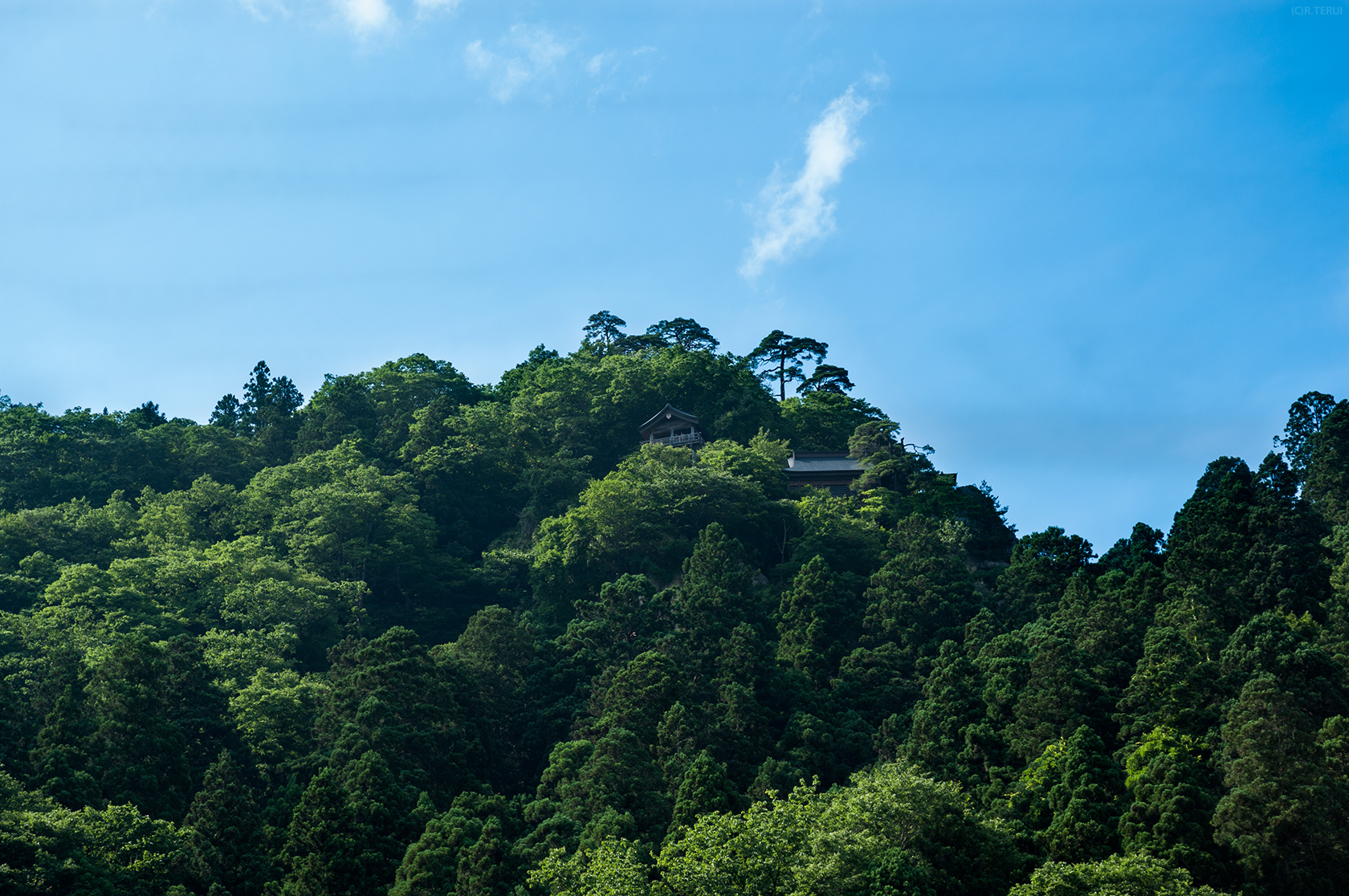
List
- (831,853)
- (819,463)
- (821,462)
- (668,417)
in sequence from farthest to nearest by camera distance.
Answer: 1. (668,417)
2. (821,462)
3. (819,463)
4. (831,853)

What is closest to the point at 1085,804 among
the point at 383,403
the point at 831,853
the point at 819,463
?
the point at 831,853

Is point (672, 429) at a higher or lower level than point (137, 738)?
higher

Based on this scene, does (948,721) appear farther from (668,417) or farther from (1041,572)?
(668,417)

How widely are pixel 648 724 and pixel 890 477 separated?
22318 mm

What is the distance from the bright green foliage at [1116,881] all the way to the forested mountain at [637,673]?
0.23 feet

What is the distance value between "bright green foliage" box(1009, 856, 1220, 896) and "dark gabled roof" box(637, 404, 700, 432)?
3380 cm

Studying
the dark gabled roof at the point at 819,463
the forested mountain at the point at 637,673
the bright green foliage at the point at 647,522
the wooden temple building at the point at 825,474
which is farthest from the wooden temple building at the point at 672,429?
the bright green foliage at the point at 647,522

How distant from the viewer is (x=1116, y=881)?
874 inches

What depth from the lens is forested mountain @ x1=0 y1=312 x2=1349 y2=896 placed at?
2459cm

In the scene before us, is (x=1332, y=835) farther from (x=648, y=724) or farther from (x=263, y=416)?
(x=263, y=416)

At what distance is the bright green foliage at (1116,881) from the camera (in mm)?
21938

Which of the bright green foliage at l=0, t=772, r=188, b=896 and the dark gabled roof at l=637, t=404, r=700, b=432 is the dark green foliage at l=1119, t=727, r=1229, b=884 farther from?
the dark gabled roof at l=637, t=404, r=700, b=432

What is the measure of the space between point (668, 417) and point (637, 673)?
915 inches

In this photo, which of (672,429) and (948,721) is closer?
(948,721)
